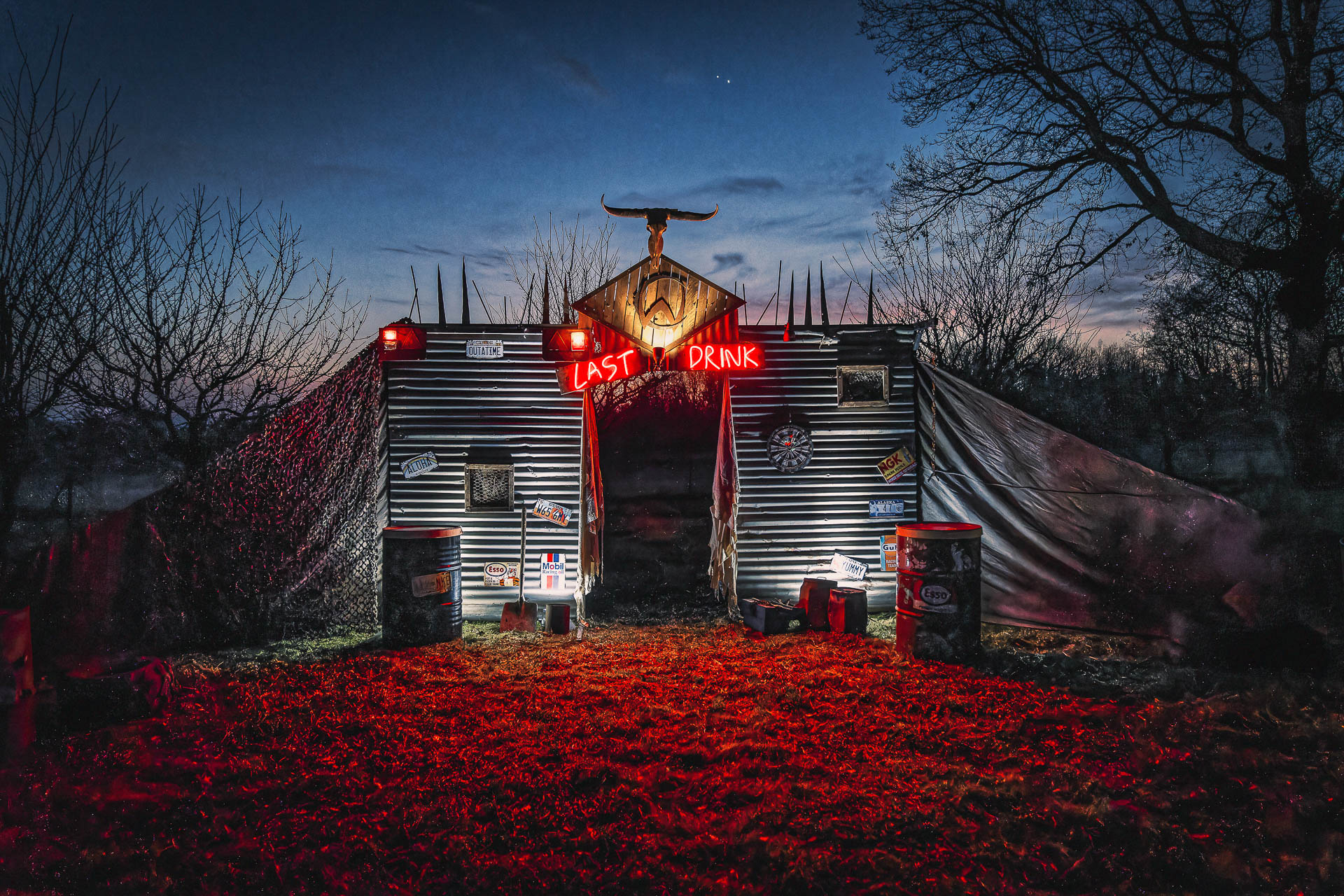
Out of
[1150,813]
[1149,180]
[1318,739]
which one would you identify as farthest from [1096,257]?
[1150,813]

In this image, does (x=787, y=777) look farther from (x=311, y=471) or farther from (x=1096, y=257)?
(x=1096, y=257)

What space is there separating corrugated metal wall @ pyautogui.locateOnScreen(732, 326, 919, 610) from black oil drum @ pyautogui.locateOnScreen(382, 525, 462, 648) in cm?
397

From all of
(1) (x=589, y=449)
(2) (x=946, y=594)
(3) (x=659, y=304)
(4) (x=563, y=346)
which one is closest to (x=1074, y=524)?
(2) (x=946, y=594)

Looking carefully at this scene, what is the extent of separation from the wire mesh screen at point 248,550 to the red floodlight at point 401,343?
0.69 ft

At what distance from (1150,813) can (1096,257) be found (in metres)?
11.7

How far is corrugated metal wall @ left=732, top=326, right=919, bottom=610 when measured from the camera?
8.55m

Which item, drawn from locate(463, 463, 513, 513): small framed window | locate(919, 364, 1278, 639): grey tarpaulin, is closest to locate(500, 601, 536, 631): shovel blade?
locate(463, 463, 513, 513): small framed window

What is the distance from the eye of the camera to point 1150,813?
3662 mm

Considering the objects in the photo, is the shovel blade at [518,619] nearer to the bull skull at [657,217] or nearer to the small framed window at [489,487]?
the small framed window at [489,487]

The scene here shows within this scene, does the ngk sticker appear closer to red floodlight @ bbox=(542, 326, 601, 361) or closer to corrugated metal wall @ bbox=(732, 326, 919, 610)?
red floodlight @ bbox=(542, 326, 601, 361)

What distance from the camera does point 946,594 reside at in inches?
255

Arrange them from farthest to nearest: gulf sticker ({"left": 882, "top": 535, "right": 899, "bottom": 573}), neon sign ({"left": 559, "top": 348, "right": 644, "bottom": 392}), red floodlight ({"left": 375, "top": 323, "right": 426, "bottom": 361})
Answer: gulf sticker ({"left": 882, "top": 535, "right": 899, "bottom": 573})
red floodlight ({"left": 375, "top": 323, "right": 426, "bottom": 361})
neon sign ({"left": 559, "top": 348, "right": 644, "bottom": 392})

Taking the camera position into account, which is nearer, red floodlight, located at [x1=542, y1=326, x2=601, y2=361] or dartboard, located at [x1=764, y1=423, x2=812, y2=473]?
red floodlight, located at [x1=542, y1=326, x2=601, y2=361]

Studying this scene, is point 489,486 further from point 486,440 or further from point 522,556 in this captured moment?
point 522,556
